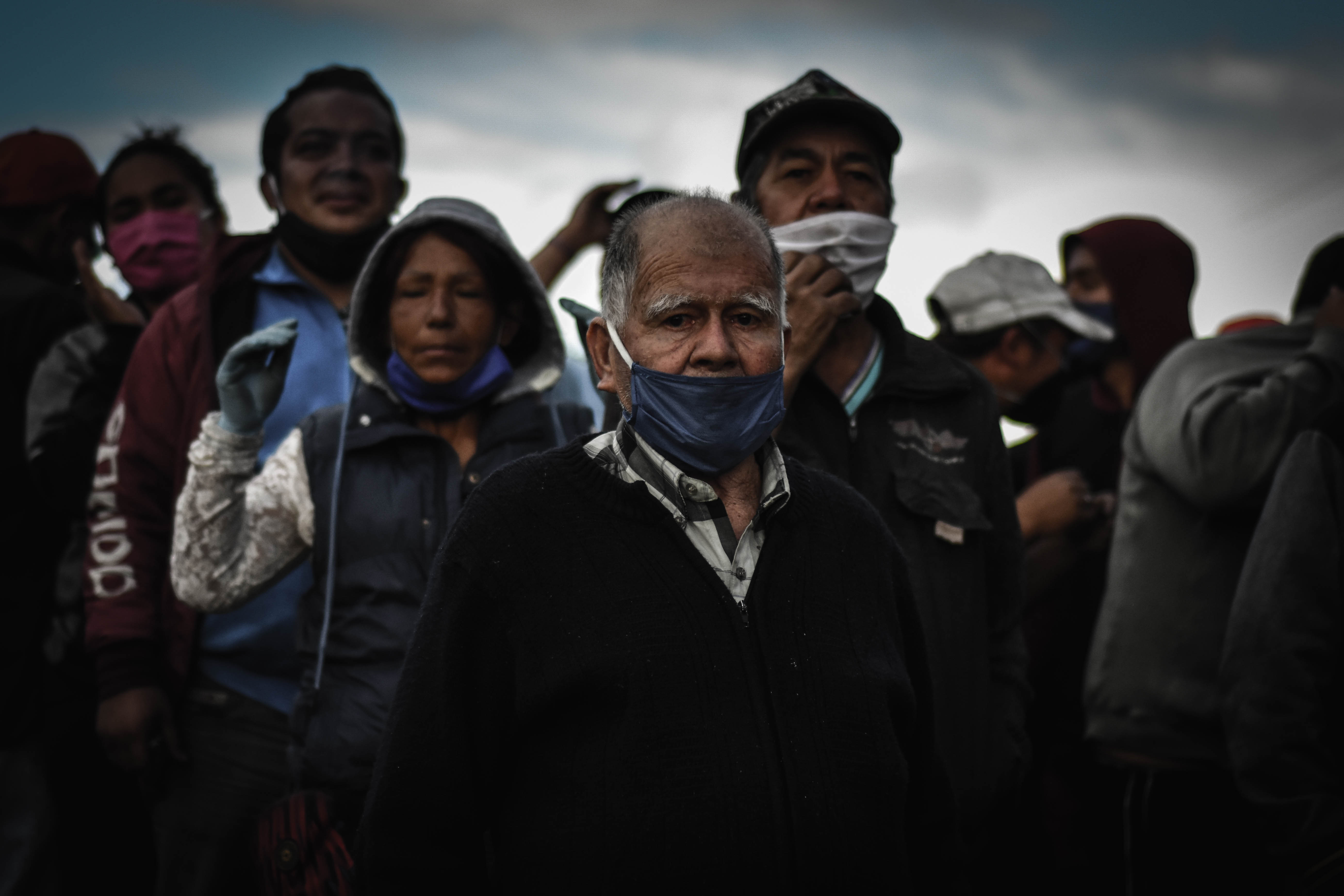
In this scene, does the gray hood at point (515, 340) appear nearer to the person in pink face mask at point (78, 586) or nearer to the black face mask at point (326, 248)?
the black face mask at point (326, 248)

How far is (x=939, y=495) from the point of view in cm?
310

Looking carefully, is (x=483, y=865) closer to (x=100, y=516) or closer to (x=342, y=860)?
(x=342, y=860)

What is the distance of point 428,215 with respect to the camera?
11.6 feet

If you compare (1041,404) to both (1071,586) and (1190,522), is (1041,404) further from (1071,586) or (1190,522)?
(1190,522)

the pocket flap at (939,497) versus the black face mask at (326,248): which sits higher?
the black face mask at (326,248)

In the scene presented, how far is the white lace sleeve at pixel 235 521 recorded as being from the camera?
3.03 m

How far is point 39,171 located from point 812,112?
3.53m

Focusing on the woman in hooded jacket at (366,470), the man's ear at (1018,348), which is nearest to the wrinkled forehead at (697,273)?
the woman in hooded jacket at (366,470)

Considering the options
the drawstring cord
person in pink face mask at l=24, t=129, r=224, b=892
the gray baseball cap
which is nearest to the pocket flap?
the drawstring cord

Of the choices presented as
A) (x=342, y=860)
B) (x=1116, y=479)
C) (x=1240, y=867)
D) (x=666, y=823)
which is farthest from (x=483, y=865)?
(x=1116, y=479)

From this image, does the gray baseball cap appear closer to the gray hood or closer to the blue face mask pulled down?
the blue face mask pulled down

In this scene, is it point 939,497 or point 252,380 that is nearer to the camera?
point 939,497

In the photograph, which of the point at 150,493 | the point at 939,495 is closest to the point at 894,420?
the point at 939,495

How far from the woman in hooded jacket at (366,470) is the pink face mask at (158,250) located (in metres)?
1.63
